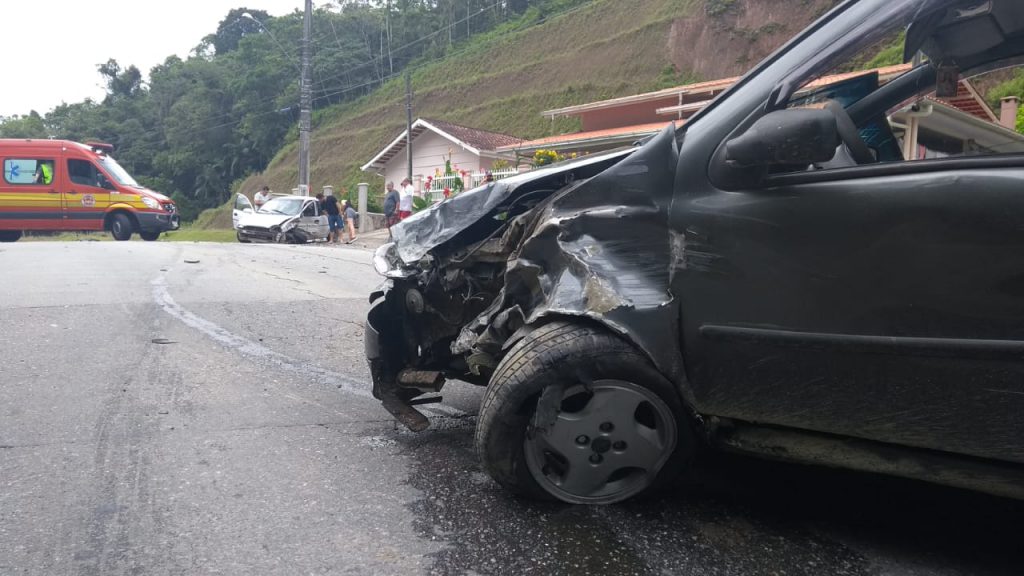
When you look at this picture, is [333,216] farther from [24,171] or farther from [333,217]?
[24,171]

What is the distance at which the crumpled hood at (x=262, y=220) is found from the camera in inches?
775

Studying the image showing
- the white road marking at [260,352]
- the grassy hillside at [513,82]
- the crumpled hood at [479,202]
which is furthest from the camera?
the grassy hillside at [513,82]

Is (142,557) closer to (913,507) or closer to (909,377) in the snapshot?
(909,377)

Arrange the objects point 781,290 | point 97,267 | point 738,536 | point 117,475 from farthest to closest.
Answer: point 97,267 < point 117,475 < point 738,536 < point 781,290

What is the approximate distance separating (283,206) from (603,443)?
19839 millimetres

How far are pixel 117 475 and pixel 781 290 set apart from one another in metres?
2.68

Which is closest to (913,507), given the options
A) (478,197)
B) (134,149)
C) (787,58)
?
(787,58)

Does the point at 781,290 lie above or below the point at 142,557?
above

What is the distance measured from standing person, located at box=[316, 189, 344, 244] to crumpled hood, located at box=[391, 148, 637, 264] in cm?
1774

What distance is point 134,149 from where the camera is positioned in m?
69.6

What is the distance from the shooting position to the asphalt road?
2191 mm

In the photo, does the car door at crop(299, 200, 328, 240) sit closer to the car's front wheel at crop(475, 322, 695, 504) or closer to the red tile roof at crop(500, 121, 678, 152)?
the red tile roof at crop(500, 121, 678, 152)

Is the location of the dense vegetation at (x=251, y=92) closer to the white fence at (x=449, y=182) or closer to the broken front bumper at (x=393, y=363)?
the white fence at (x=449, y=182)

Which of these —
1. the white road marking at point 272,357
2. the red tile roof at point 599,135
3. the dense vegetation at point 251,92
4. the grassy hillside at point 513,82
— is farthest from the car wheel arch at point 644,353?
the dense vegetation at point 251,92
